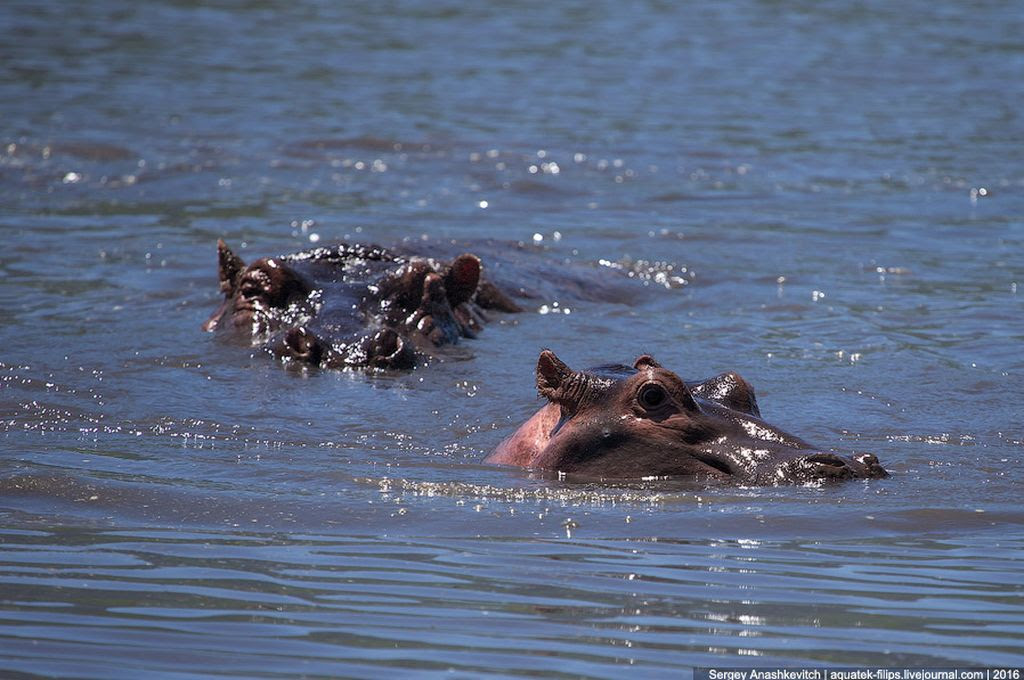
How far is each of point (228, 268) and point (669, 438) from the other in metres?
5.00

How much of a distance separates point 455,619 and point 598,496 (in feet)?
5.93

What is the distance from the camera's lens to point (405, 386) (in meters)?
9.66

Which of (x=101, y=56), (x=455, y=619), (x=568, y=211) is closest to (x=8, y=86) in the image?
(x=101, y=56)

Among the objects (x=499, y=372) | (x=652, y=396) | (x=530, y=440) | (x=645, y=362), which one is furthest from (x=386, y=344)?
(x=652, y=396)

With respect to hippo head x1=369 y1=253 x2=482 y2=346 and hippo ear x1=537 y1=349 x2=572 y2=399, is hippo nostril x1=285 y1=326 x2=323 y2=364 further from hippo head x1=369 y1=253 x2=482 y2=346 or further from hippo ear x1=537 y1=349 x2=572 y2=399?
hippo ear x1=537 y1=349 x2=572 y2=399

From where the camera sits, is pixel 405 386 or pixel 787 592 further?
pixel 405 386

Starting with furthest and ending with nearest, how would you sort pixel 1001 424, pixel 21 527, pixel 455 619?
pixel 1001 424
pixel 21 527
pixel 455 619

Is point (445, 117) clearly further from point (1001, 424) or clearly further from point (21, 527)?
point (21, 527)

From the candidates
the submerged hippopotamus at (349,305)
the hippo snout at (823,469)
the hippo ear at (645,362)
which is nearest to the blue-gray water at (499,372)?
the hippo snout at (823,469)

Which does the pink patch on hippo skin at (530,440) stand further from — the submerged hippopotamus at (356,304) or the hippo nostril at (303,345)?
the hippo nostril at (303,345)

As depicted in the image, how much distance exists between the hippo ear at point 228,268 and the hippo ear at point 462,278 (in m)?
1.30

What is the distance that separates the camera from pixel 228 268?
36.8ft

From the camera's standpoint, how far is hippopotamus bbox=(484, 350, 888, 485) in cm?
678

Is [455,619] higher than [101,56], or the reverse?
[101,56]
